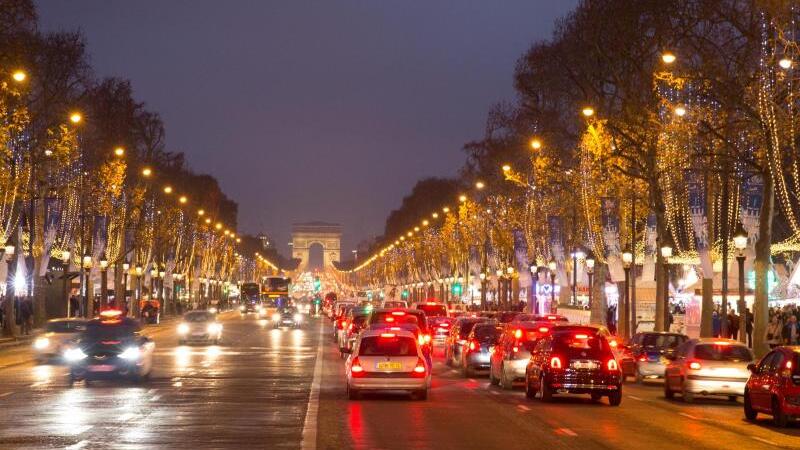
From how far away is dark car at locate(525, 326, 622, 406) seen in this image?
29406 mm

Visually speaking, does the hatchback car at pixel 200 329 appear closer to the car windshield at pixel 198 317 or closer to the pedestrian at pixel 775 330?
the car windshield at pixel 198 317

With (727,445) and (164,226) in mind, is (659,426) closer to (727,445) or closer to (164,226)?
(727,445)

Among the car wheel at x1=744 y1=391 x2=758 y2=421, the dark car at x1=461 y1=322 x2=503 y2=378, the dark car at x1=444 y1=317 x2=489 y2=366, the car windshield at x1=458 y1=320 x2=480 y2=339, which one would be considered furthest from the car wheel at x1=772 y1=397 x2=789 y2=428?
the car windshield at x1=458 y1=320 x2=480 y2=339

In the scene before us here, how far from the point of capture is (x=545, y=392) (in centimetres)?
3002

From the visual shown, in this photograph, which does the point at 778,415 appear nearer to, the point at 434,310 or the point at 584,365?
the point at 584,365

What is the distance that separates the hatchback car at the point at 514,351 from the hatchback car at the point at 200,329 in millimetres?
26889

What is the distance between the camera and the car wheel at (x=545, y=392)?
98.2 feet

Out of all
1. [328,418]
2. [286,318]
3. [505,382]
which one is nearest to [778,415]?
[328,418]

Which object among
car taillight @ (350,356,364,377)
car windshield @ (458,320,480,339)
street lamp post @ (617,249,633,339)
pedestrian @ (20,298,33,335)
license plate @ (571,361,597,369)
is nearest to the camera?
license plate @ (571,361,597,369)

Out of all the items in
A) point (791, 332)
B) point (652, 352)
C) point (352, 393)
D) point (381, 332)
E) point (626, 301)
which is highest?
point (626, 301)

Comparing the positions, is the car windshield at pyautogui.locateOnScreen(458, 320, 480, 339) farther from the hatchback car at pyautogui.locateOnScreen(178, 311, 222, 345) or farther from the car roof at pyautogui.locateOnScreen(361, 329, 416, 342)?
the hatchback car at pyautogui.locateOnScreen(178, 311, 222, 345)

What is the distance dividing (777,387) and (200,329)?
129 feet

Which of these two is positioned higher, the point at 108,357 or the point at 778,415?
the point at 108,357

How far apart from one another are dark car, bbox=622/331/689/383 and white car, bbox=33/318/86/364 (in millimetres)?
17272
